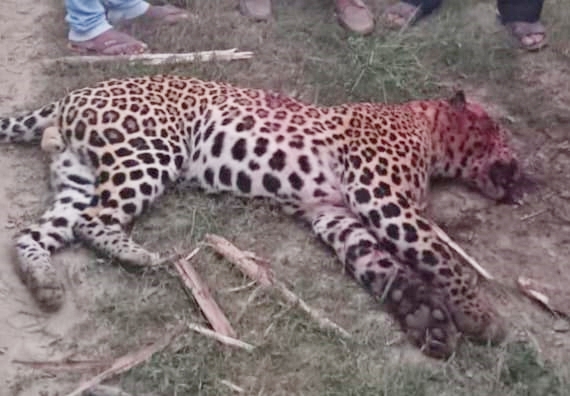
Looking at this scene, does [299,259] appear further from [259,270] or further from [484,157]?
[484,157]

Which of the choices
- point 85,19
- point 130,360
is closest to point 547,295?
point 130,360

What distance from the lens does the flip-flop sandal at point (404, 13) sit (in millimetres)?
7590

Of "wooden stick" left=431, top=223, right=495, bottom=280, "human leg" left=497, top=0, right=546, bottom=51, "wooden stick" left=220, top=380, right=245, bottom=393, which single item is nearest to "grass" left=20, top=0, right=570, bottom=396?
"wooden stick" left=220, top=380, right=245, bottom=393

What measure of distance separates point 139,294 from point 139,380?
0.59 m

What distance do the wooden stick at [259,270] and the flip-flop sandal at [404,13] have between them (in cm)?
275

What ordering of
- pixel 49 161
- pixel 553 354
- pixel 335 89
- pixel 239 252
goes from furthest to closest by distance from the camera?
pixel 335 89 < pixel 49 161 < pixel 239 252 < pixel 553 354

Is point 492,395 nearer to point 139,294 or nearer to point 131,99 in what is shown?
point 139,294

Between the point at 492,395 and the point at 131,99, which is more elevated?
the point at 131,99

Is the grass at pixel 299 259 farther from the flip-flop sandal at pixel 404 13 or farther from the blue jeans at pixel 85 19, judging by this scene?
the blue jeans at pixel 85 19

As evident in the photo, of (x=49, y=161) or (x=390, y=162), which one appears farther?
(x=49, y=161)

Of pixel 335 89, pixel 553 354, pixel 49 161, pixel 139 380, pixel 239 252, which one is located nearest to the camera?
pixel 139 380

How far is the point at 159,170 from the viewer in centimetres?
554

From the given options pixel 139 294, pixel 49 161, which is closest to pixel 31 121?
pixel 49 161

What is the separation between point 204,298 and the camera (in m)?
5.03
